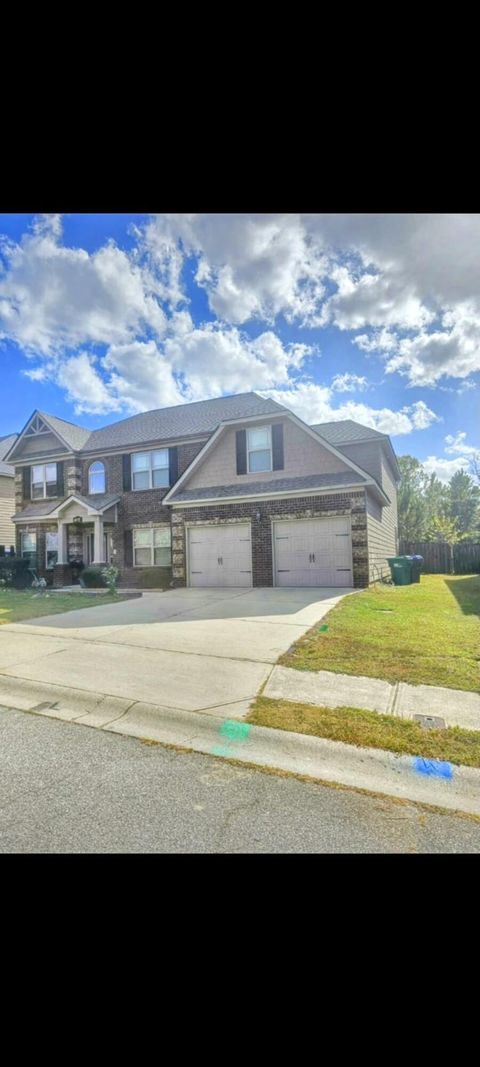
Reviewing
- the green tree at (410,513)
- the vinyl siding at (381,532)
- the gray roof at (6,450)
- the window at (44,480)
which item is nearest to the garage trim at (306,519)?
the vinyl siding at (381,532)

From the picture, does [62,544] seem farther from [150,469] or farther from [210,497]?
[210,497]

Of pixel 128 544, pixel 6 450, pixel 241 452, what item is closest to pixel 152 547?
pixel 128 544

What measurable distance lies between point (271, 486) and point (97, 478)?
344 inches

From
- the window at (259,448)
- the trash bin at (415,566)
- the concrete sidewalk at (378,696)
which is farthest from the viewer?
the trash bin at (415,566)

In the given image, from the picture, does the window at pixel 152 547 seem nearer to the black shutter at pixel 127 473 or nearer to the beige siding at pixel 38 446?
the black shutter at pixel 127 473

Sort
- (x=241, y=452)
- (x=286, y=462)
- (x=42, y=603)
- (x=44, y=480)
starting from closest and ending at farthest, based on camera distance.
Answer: (x=42, y=603)
(x=286, y=462)
(x=241, y=452)
(x=44, y=480)

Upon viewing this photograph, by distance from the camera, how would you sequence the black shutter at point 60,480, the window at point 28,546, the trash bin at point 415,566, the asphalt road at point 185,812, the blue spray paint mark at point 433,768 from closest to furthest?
the asphalt road at point 185,812 → the blue spray paint mark at point 433,768 → the trash bin at point 415,566 → the window at point 28,546 → the black shutter at point 60,480

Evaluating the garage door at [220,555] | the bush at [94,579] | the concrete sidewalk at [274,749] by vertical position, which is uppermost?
the garage door at [220,555]

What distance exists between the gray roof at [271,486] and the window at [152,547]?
2421 mm

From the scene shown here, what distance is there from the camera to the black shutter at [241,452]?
1476cm

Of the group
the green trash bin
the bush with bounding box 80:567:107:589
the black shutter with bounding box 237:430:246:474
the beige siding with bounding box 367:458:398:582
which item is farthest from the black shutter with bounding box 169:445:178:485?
the green trash bin

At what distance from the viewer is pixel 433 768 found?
9.66 feet
